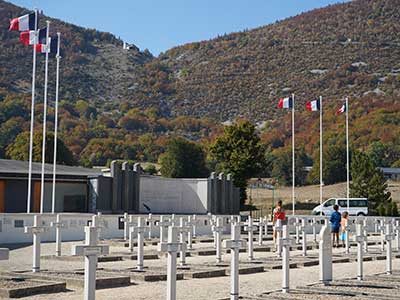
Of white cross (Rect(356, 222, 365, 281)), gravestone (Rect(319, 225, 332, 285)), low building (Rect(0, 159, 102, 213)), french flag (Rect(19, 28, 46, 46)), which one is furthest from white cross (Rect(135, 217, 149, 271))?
low building (Rect(0, 159, 102, 213))

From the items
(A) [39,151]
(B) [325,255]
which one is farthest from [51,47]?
(A) [39,151]

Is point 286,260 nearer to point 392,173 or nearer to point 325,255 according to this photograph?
point 325,255

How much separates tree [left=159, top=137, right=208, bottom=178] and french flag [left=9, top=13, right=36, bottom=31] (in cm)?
5879

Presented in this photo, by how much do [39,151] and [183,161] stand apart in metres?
20.5

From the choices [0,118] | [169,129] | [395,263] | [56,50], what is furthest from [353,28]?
[395,263]

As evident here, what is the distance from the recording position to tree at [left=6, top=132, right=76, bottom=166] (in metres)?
79.5

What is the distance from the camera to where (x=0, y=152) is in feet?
358

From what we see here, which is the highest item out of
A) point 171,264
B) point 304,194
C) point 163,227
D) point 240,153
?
point 240,153

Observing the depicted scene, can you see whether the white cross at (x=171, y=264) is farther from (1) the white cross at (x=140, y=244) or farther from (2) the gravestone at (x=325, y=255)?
(1) the white cross at (x=140, y=244)

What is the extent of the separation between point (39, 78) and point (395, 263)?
457ft

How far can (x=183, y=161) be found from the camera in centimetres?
9275

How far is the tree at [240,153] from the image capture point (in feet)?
226

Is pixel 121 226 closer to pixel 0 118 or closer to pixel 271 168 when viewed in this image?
pixel 271 168

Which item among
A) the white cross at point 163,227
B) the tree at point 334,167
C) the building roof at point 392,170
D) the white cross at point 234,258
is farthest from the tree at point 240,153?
the white cross at point 234,258
